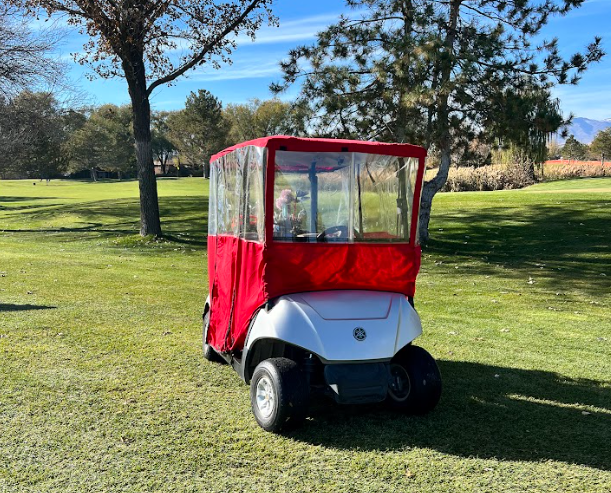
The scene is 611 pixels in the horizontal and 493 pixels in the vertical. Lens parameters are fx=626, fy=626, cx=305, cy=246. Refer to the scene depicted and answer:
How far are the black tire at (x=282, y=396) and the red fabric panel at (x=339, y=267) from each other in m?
0.57

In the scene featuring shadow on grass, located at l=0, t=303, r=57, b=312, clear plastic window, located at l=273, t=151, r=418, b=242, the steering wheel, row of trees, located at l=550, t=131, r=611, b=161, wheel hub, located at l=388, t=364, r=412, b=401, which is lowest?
shadow on grass, located at l=0, t=303, r=57, b=312

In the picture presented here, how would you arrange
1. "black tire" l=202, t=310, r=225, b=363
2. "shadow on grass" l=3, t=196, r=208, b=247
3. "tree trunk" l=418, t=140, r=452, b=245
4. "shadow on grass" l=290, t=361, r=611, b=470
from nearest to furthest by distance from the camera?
1. "shadow on grass" l=290, t=361, r=611, b=470
2. "black tire" l=202, t=310, r=225, b=363
3. "tree trunk" l=418, t=140, r=452, b=245
4. "shadow on grass" l=3, t=196, r=208, b=247

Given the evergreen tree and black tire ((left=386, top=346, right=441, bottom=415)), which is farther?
the evergreen tree

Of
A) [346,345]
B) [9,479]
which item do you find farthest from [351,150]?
[9,479]

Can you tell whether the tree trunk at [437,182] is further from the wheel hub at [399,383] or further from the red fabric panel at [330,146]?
the wheel hub at [399,383]

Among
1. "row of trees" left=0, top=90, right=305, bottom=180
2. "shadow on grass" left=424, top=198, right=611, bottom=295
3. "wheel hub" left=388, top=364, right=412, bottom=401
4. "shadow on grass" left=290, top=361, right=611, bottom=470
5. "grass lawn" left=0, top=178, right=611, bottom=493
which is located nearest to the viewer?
"grass lawn" left=0, top=178, right=611, bottom=493

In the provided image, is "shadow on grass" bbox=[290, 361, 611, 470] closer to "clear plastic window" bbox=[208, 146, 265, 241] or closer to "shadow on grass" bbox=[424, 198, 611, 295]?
"clear plastic window" bbox=[208, 146, 265, 241]

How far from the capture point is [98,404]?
525 centimetres

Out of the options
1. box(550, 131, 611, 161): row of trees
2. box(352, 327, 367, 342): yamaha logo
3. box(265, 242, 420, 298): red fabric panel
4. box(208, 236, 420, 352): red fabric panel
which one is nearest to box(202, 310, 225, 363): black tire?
box(208, 236, 420, 352): red fabric panel

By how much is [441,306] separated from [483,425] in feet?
18.8

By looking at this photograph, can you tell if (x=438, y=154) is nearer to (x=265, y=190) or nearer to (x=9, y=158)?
(x=265, y=190)

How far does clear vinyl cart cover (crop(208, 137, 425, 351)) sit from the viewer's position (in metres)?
4.89

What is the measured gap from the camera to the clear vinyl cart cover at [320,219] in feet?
16.0

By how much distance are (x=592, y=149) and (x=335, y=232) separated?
82.3 m
